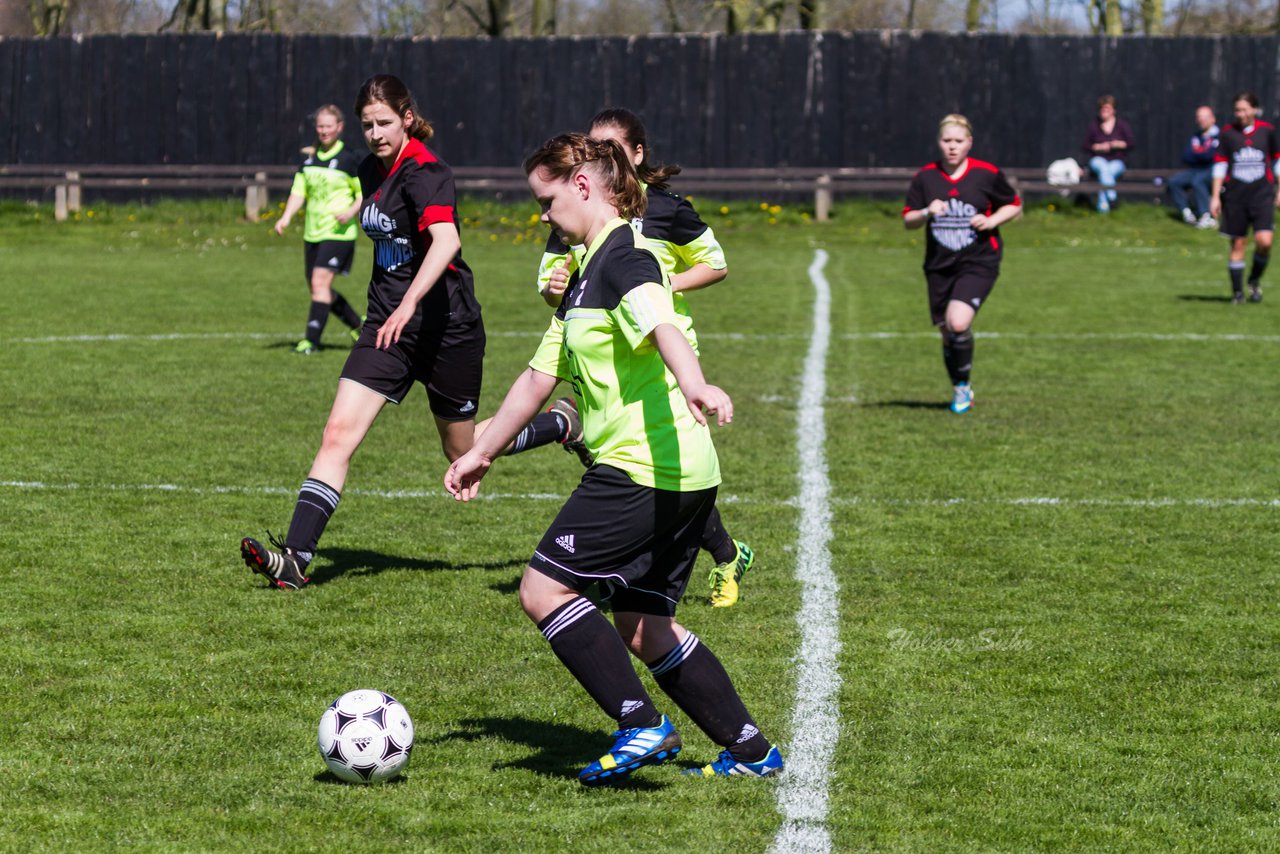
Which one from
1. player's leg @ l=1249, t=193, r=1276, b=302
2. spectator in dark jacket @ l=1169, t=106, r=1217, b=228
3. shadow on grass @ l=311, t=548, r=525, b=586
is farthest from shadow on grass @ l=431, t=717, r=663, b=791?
spectator in dark jacket @ l=1169, t=106, r=1217, b=228

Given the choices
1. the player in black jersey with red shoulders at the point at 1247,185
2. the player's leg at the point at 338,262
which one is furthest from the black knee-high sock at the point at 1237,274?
the player's leg at the point at 338,262

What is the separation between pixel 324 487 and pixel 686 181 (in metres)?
23.0

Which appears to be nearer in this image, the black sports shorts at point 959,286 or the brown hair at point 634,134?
the brown hair at point 634,134

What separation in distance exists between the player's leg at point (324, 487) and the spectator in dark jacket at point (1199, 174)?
22200 mm

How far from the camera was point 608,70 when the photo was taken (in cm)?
2989

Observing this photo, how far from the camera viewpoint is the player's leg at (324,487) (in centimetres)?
678

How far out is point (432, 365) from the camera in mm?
7199

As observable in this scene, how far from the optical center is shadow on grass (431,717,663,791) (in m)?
4.70

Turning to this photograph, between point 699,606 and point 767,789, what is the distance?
211 cm

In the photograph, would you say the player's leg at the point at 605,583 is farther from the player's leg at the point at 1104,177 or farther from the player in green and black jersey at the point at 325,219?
the player's leg at the point at 1104,177

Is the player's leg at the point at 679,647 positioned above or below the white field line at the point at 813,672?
above

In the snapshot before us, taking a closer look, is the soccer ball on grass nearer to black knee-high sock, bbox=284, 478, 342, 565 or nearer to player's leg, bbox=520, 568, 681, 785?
player's leg, bbox=520, 568, 681, 785

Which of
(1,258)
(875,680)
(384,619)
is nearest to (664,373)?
(875,680)

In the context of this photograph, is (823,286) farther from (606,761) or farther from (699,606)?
(606,761)
